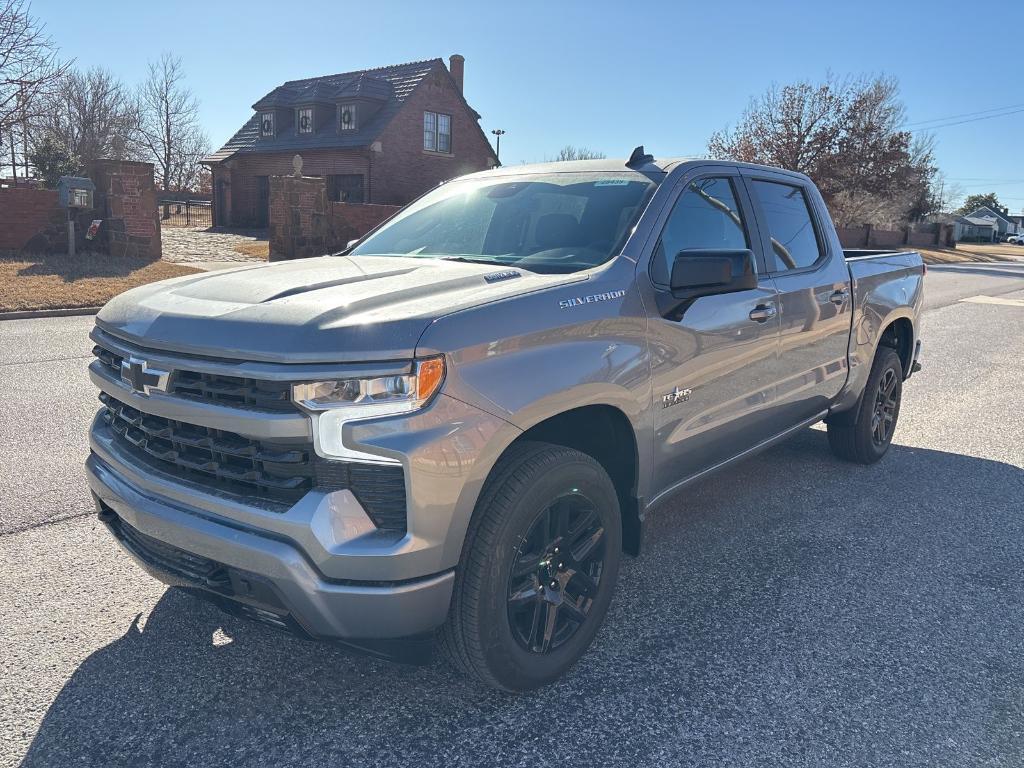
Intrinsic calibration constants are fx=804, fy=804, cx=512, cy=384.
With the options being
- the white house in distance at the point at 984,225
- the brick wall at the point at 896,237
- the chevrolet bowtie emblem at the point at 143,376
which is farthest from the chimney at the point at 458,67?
the white house in distance at the point at 984,225

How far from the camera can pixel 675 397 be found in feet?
10.7

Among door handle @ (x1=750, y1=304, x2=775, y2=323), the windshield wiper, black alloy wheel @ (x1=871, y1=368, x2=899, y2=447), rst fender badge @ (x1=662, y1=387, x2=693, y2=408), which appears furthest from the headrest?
black alloy wheel @ (x1=871, y1=368, x2=899, y2=447)

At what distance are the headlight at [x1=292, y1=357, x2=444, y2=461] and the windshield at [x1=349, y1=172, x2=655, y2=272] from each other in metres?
1.06

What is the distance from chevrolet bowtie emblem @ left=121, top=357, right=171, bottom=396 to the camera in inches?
98.7

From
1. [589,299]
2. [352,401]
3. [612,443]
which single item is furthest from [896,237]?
[352,401]

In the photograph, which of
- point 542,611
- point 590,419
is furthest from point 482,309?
point 542,611

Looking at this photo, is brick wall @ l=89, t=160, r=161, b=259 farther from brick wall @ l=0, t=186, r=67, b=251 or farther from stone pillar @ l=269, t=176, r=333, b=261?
stone pillar @ l=269, t=176, r=333, b=261

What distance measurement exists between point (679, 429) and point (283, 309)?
1706 millimetres

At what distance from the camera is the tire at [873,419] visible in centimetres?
538

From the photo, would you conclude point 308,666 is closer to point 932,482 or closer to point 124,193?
point 932,482

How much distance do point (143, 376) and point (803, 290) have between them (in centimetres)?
327

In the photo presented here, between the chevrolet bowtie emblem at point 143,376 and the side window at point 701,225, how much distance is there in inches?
72.9

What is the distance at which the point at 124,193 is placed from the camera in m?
16.4

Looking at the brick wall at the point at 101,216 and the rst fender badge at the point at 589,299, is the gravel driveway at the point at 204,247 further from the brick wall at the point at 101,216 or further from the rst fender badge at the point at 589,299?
the rst fender badge at the point at 589,299
